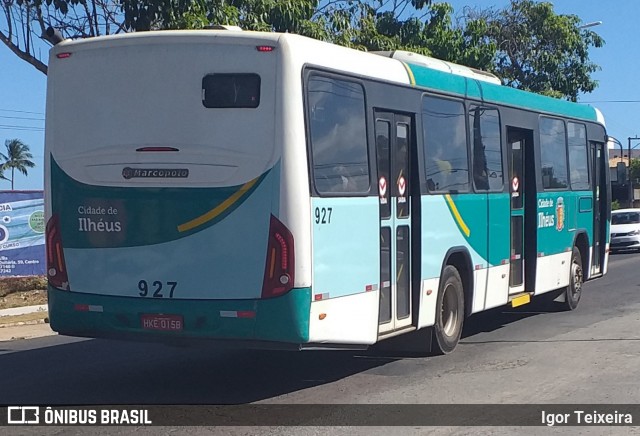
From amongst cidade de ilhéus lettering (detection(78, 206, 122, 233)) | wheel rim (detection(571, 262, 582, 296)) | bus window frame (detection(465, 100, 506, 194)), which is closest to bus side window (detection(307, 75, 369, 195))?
cidade de ilhéus lettering (detection(78, 206, 122, 233))

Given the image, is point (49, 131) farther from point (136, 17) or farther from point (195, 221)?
point (136, 17)

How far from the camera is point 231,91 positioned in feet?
28.0

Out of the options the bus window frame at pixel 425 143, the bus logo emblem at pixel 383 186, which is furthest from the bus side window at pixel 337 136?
the bus window frame at pixel 425 143

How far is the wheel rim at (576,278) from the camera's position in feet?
52.3

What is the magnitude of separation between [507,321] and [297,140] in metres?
7.48

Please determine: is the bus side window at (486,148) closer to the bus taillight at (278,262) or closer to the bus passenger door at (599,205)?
the bus taillight at (278,262)

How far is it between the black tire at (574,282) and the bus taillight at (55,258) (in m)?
9.18

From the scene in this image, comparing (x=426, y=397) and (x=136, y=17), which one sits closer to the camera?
(x=426, y=397)

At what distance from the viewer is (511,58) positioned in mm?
33188

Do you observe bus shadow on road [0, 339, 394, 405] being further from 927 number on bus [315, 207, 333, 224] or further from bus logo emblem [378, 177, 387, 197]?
bus logo emblem [378, 177, 387, 197]

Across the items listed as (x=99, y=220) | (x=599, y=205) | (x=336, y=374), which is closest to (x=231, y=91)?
(x=99, y=220)

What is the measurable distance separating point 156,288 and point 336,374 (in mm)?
2591

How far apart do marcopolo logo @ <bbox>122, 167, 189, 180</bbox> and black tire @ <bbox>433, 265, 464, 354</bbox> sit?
3829 mm

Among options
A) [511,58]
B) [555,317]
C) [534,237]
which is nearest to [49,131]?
[534,237]
